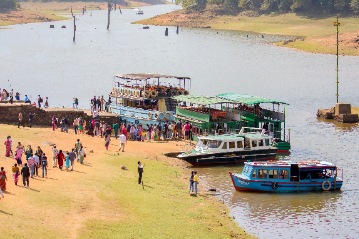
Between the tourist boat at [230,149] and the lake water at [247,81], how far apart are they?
1.00 meters

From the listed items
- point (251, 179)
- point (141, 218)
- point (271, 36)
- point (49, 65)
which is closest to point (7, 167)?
point (141, 218)

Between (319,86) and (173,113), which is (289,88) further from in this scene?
(173,113)

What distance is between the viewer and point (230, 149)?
62531 mm

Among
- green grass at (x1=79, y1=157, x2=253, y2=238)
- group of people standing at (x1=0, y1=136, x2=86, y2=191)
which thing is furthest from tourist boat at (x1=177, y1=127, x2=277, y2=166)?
group of people standing at (x1=0, y1=136, x2=86, y2=191)

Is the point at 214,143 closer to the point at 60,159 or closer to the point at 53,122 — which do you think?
the point at 53,122

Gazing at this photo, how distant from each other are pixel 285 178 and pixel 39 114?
23685 mm

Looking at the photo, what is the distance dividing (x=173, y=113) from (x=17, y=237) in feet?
126

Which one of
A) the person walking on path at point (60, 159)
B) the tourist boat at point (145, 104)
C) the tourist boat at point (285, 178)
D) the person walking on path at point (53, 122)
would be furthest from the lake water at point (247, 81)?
the person walking on path at point (53, 122)

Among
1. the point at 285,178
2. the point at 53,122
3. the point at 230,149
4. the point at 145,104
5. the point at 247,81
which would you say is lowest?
the point at 285,178

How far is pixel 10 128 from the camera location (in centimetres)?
6412

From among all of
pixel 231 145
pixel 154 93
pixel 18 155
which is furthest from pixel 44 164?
pixel 154 93

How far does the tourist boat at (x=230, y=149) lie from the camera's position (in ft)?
203

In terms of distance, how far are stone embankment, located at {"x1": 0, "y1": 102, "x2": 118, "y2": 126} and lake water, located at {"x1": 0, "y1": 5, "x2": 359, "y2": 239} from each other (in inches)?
589

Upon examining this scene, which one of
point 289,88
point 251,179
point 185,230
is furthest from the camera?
point 289,88
